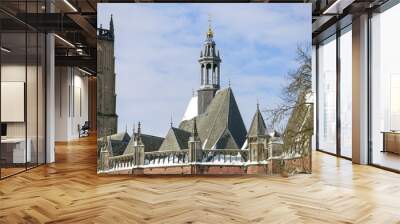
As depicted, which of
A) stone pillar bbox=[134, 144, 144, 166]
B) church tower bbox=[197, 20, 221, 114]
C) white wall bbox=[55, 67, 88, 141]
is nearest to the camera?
stone pillar bbox=[134, 144, 144, 166]

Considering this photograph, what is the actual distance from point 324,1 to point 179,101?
11.6 ft

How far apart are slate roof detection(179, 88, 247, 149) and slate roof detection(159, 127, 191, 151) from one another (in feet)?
0.30

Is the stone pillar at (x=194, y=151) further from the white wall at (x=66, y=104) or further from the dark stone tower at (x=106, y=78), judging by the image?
the white wall at (x=66, y=104)

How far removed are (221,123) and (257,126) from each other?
61cm

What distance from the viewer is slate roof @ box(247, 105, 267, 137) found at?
264 inches

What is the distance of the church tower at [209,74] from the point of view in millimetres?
6797

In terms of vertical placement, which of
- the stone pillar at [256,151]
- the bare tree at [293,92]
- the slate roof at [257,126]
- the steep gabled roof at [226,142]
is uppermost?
the bare tree at [293,92]

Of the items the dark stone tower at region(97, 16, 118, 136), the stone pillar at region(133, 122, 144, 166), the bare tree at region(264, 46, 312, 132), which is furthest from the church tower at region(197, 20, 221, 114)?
the dark stone tower at region(97, 16, 118, 136)

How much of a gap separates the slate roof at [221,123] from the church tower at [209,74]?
3.9 inches

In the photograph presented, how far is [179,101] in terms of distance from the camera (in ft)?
22.6

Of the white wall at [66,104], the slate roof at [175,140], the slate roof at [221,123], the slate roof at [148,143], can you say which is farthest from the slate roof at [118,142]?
the white wall at [66,104]

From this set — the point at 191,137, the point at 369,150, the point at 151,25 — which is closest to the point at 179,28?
the point at 151,25

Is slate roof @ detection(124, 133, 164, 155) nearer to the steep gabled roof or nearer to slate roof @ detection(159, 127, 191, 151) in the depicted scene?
slate roof @ detection(159, 127, 191, 151)

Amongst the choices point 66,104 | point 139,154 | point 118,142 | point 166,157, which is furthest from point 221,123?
point 66,104
